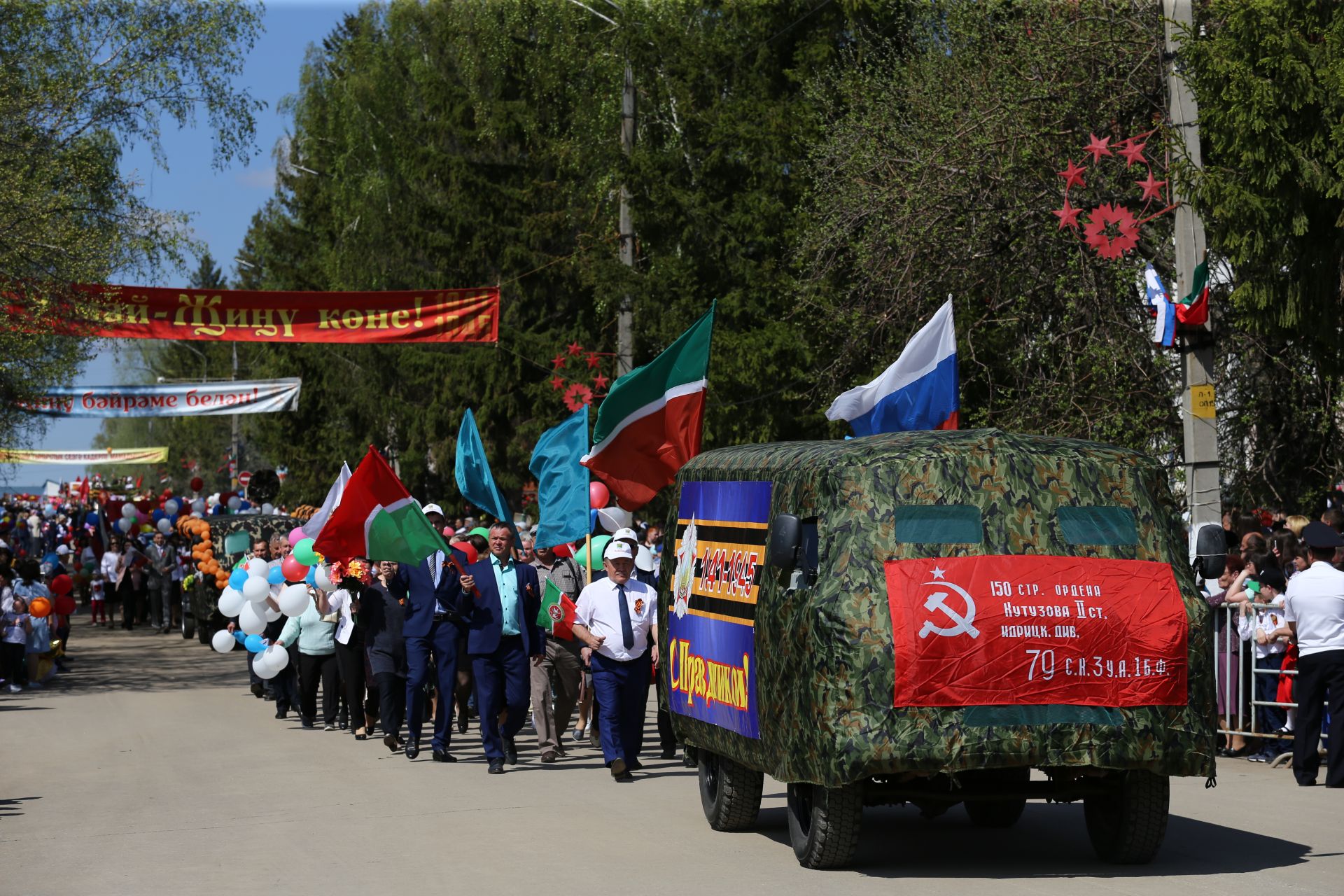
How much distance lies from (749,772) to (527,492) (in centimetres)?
2517

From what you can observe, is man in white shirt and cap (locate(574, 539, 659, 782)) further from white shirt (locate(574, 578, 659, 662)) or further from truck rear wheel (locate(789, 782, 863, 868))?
truck rear wheel (locate(789, 782, 863, 868))

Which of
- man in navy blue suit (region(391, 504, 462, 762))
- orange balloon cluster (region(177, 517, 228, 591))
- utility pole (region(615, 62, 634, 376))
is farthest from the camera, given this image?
orange balloon cluster (region(177, 517, 228, 591))

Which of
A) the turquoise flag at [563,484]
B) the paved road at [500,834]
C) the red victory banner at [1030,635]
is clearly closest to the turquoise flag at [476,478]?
the turquoise flag at [563,484]

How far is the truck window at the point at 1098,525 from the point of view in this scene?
923cm

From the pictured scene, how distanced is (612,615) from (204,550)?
14756 mm

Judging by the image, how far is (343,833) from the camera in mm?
10969

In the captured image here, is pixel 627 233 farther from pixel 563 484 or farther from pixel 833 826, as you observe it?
pixel 833 826

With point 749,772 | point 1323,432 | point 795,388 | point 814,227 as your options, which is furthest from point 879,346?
point 749,772

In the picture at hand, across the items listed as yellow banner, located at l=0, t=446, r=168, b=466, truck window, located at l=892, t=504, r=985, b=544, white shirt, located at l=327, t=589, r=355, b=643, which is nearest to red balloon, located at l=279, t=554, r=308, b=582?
white shirt, located at l=327, t=589, r=355, b=643

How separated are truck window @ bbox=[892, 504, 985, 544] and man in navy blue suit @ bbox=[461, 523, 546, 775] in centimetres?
605

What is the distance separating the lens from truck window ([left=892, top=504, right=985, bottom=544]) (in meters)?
9.11

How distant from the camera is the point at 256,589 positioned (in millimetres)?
18969

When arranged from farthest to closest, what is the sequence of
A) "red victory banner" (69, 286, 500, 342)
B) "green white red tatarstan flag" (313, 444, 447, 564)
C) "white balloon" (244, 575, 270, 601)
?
"red victory banner" (69, 286, 500, 342), "white balloon" (244, 575, 270, 601), "green white red tatarstan flag" (313, 444, 447, 564)

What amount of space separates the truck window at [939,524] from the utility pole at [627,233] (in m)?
17.1
